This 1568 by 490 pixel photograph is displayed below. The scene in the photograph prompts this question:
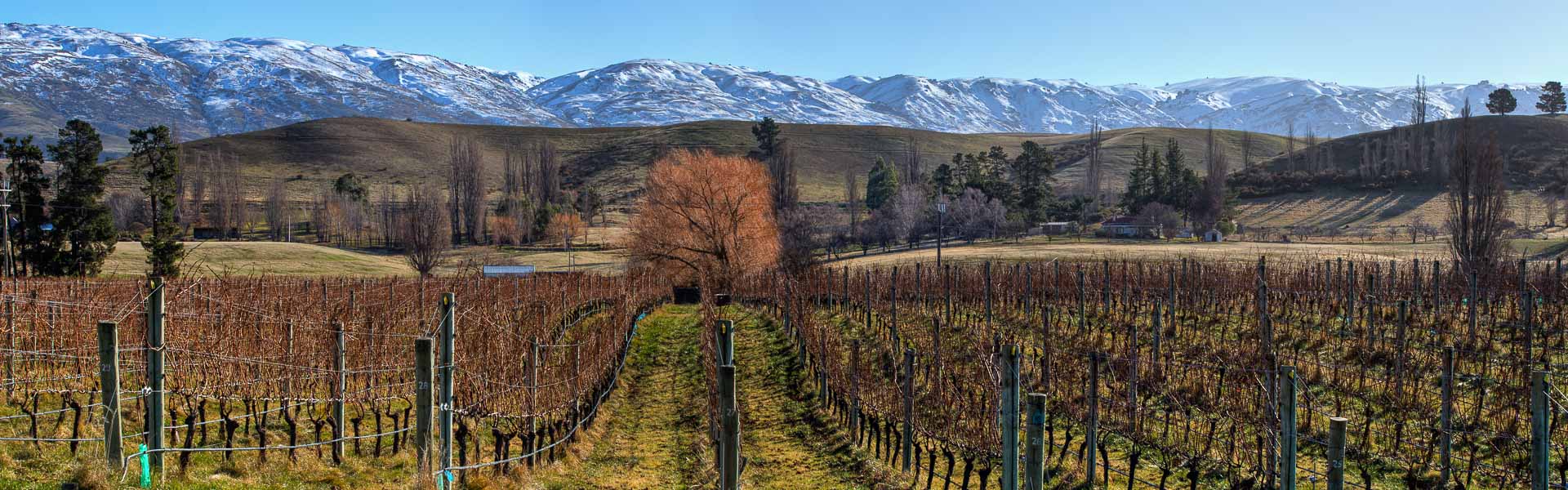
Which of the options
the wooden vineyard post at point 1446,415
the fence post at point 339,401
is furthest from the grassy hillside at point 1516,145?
the fence post at point 339,401

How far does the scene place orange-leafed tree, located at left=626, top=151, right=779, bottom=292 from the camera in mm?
39531

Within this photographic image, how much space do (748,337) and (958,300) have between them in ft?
18.5

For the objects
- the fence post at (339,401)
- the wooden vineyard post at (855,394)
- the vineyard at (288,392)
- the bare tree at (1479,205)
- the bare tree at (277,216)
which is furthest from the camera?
the bare tree at (277,216)

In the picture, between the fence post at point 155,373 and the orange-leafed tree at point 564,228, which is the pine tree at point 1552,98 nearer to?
the orange-leafed tree at point 564,228

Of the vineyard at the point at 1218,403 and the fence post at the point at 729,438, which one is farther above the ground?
the fence post at the point at 729,438

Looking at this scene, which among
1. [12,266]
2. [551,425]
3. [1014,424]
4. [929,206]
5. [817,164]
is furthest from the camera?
[817,164]

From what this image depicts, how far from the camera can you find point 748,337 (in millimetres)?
21859

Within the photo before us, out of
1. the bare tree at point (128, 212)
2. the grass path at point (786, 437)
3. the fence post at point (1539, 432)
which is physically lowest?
the grass path at point (786, 437)

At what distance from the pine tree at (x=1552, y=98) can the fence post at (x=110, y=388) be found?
13631 centimetres

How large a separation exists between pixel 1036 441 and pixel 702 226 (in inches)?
1372

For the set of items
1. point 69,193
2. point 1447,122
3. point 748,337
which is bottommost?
point 748,337

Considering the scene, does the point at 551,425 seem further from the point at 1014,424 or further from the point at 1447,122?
the point at 1447,122

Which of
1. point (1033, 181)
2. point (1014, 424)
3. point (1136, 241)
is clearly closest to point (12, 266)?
point (1014, 424)

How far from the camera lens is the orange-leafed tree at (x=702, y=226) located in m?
39.5
